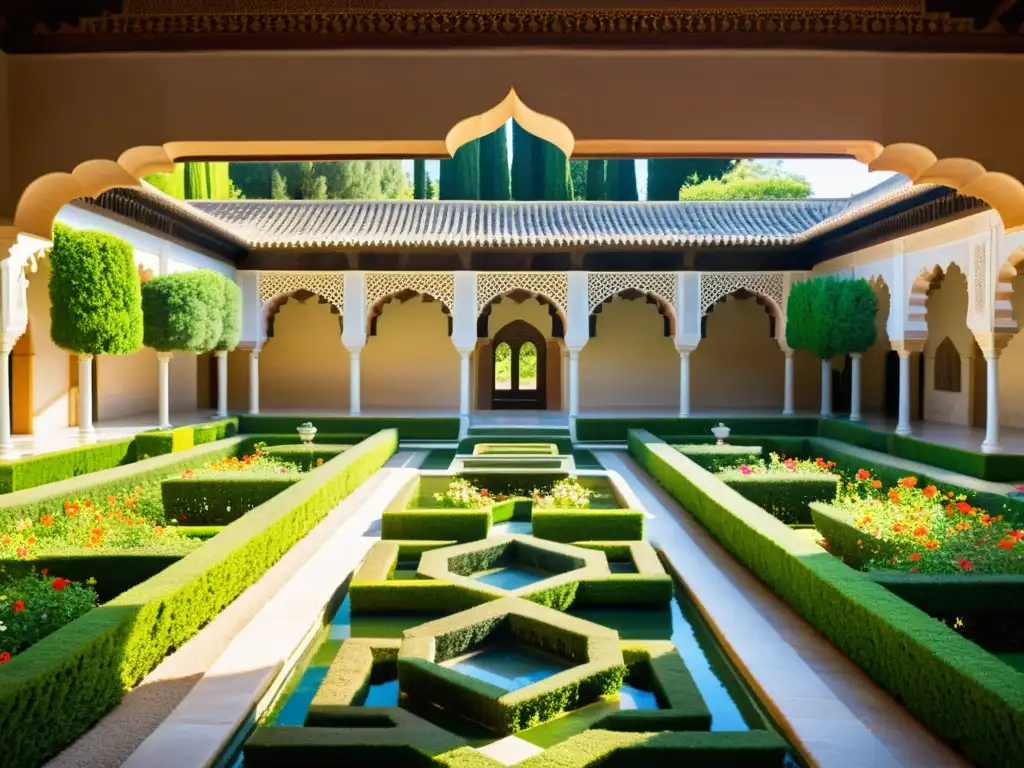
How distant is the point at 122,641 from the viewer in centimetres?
430

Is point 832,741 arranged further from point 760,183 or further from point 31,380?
point 760,183

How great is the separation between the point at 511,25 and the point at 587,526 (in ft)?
18.0

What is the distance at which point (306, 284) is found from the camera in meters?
17.4

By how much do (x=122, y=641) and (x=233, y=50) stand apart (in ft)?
9.69

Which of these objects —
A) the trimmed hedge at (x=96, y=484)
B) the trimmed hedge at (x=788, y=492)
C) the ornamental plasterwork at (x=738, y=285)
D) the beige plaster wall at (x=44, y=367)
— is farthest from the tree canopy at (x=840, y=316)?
the beige plaster wall at (x=44, y=367)

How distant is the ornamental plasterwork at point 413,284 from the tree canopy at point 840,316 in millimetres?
7004

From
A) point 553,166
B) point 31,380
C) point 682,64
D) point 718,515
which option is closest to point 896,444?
point 718,515

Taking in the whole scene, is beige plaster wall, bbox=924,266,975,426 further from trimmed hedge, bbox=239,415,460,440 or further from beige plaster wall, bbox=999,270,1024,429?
trimmed hedge, bbox=239,415,460,440

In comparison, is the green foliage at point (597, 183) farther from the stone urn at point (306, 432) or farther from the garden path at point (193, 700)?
the garden path at point (193, 700)

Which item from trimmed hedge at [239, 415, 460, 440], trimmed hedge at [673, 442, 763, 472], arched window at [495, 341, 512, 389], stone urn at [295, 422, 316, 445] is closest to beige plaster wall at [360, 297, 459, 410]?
trimmed hedge at [239, 415, 460, 440]

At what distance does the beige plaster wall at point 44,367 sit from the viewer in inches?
526

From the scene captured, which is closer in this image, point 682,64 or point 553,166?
point 682,64

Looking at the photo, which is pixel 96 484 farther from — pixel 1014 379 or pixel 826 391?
pixel 1014 379

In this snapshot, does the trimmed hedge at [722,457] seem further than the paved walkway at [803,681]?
Yes
